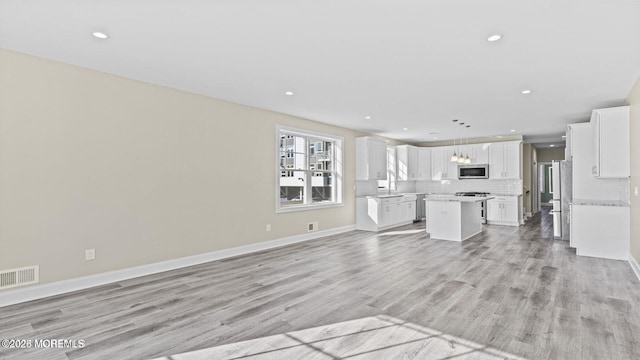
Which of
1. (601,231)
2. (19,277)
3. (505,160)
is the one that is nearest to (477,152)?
(505,160)

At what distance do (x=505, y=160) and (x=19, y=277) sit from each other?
10.1 m

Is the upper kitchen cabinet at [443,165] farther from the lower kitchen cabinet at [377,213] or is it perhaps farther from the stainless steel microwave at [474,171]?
the lower kitchen cabinet at [377,213]

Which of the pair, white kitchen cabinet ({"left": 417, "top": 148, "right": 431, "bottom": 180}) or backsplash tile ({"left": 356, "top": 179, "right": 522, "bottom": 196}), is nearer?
backsplash tile ({"left": 356, "top": 179, "right": 522, "bottom": 196})

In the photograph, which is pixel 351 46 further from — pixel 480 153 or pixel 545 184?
pixel 545 184

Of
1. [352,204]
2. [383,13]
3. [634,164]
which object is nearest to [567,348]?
[383,13]

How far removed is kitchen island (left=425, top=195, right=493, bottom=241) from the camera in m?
6.41

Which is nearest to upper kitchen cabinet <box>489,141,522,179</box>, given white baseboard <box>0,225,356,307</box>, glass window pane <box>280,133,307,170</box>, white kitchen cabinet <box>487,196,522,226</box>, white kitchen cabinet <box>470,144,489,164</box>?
white kitchen cabinet <box>470,144,489,164</box>

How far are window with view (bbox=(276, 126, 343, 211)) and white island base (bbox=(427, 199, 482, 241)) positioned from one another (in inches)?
84.1

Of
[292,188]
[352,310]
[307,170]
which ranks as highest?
[307,170]

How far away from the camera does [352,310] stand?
3057 millimetres

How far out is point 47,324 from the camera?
2785 mm

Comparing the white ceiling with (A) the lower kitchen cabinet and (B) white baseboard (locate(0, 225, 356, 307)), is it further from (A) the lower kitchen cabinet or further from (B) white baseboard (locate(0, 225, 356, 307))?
(A) the lower kitchen cabinet

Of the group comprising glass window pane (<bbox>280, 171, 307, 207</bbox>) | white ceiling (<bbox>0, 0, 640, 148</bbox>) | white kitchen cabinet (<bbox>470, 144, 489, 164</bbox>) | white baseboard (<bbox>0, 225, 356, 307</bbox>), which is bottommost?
white baseboard (<bbox>0, 225, 356, 307</bbox>)

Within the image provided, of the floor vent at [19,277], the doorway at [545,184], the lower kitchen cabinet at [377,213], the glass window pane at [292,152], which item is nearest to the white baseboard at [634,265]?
the lower kitchen cabinet at [377,213]
